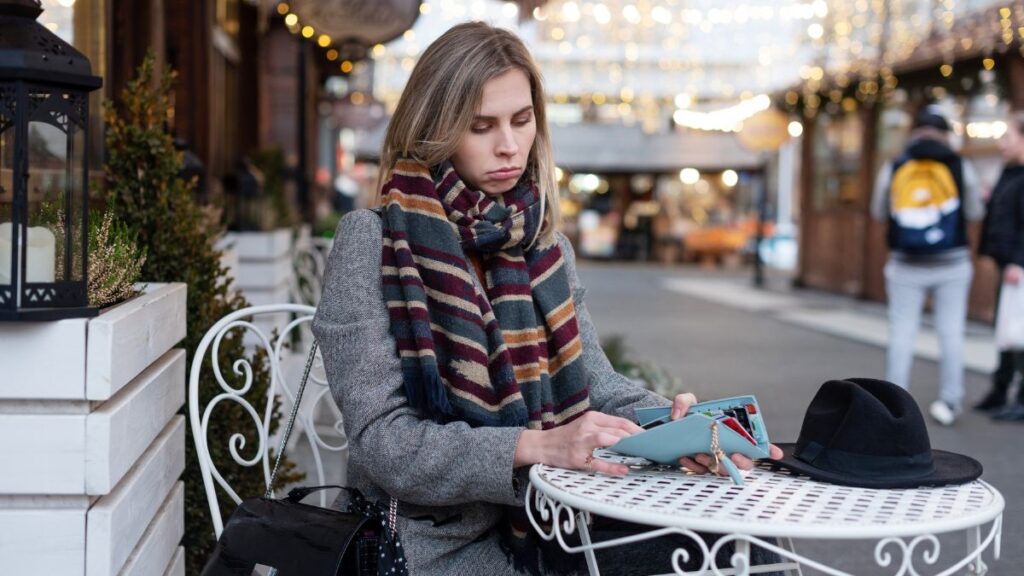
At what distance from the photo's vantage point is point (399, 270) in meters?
2.48

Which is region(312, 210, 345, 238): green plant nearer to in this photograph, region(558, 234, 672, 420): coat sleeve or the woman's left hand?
region(558, 234, 672, 420): coat sleeve

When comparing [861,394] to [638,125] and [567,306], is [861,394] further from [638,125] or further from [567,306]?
[638,125]

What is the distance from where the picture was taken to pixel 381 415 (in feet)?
7.89

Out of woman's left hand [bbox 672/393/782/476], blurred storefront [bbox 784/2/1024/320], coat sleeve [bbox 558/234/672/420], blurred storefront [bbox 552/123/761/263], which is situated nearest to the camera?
woman's left hand [bbox 672/393/782/476]

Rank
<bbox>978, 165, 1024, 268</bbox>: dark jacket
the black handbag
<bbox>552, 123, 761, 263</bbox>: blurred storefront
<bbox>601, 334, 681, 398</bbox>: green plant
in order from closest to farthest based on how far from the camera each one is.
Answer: the black handbag < <bbox>601, 334, 681, 398</bbox>: green plant < <bbox>978, 165, 1024, 268</bbox>: dark jacket < <bbox>552, 123, 761, 263</bbox>: blurred storefront

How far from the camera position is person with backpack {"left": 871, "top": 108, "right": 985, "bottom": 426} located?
24.8 ft

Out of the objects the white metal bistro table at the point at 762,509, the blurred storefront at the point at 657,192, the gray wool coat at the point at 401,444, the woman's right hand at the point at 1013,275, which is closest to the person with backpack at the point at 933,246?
the woman's right hand at the point at 1013,275

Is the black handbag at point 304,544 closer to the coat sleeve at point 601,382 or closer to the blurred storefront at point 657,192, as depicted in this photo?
the coat sleeve at point 601,382

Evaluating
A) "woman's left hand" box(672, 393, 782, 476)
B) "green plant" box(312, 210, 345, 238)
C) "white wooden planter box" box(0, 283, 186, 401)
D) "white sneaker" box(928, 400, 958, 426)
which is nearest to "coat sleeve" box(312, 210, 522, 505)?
"woman's left hand" box(672, 393, 782, 476)

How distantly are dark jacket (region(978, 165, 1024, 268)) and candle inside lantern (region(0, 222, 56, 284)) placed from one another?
670 cm

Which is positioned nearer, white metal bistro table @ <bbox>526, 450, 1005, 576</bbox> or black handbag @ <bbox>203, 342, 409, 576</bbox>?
white metal bistro table @ <bbox>526, 450, 1005, 576</bbox>

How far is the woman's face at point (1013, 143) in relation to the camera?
25.6 feet

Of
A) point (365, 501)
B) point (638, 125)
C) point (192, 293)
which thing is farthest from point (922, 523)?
point (638, 125)

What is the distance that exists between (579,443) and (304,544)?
52 centimetres
